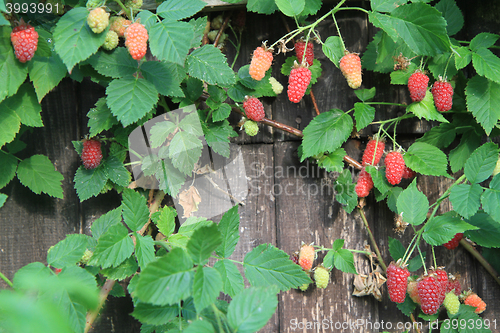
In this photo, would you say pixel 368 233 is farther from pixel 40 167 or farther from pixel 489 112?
pixel 40 167

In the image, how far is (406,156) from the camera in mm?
1085

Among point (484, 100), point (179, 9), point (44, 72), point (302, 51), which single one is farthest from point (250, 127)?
point (484, 100)

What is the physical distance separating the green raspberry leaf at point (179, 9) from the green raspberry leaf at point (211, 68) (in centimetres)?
11

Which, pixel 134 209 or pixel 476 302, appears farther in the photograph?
pixel 476 302

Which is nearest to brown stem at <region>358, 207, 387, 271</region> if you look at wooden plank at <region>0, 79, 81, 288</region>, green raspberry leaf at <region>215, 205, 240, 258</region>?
green raspberry leaf at <region>215, 205, 240, 258</region>

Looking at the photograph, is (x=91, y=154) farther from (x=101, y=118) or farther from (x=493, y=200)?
(x=493, y=200)

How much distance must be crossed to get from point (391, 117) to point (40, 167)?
1.24 metres

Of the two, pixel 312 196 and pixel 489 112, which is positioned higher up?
pixel 489 112

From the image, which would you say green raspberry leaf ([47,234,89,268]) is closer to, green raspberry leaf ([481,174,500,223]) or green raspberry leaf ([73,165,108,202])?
green raspberry leaf ([73,165,108,202])

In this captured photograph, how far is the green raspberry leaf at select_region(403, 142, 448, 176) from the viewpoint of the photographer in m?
1.04

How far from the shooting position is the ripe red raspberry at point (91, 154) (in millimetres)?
1020

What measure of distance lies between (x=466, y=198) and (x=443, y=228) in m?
0.11

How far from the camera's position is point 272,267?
81cm

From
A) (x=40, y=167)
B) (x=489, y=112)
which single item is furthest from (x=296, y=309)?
(x=40, y=167)
